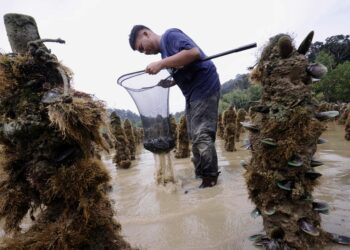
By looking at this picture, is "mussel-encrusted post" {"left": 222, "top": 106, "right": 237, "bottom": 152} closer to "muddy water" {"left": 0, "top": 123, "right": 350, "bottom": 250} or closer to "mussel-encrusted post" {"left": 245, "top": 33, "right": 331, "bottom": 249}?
"muddy water" {"left": 0, "top": 123, "right": 350, "bottom": 250}

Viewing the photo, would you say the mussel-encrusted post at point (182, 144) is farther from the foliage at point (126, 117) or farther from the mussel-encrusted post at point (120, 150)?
the foliage at point (126, 117)

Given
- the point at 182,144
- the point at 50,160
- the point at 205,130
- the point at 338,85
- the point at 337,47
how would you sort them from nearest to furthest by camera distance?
the point at 50,160 < the point at 205,130 < the point at 182,144 < the point at 338,85 < the point at 337,47

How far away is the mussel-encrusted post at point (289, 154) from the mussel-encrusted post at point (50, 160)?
1039 mm

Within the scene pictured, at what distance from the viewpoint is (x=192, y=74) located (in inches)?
161

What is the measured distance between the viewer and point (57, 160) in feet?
5.05

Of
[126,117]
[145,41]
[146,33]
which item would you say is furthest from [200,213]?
[126,117]

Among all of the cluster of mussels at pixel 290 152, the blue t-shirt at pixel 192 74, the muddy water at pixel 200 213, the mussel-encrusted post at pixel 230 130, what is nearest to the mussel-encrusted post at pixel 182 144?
the mussel-encrusted post at pixel 230 130

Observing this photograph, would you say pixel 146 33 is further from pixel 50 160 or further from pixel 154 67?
pixel 50 160

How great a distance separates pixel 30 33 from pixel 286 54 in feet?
5.66

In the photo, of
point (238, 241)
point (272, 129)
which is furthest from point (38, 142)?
point (238, 241)

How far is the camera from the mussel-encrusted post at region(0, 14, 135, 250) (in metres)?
1.49

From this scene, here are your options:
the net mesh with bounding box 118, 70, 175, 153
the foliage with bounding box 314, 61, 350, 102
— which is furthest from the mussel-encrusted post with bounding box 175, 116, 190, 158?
the foliage with bounding box 314, 61, 350, 102

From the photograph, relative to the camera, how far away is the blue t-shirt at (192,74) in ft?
12.6

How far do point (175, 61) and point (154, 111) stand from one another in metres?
1.04
